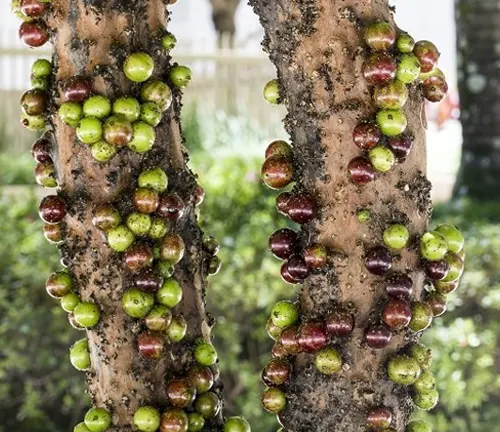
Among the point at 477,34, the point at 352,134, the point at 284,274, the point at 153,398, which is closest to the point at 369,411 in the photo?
the point at 284,274

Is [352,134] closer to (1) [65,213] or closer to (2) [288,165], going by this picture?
(2) [288,165]

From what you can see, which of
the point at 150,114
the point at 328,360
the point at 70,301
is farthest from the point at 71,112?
the point at 328,360

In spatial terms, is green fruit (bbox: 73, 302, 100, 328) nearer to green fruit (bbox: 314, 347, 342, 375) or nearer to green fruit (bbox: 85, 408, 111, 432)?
green fruit (bbox: 85, 408, 111, 432)

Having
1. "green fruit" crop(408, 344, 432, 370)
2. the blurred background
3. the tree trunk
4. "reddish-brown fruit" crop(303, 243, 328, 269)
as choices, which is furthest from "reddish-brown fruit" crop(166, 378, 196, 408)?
the tree trunk

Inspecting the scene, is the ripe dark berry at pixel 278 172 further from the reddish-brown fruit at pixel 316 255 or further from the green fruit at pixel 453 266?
the green fruit at pixel 453 266

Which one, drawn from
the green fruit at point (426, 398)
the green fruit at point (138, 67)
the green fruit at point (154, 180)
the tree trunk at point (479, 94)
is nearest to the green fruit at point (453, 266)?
the green fruit at point (426, 398)

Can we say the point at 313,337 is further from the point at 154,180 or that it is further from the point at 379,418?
the point at 154,180

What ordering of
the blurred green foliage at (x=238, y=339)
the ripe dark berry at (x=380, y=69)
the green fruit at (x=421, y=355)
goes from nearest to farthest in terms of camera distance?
1. the ripe dark berry at (x=380, y=69)
2. the green fruit at (x=421, y=355)
3. the blurred green foliage at (x=238, y=339)
